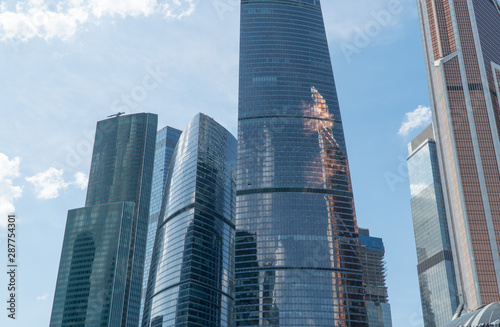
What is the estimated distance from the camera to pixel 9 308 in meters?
86.1

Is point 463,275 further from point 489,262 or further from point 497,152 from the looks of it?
point 497,152

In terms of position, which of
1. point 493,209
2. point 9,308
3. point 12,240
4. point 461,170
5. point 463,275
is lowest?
point 9,308

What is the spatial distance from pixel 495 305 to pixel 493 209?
3218 inches

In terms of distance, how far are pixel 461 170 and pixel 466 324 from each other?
9332cm

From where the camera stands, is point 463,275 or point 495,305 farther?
point 463,275

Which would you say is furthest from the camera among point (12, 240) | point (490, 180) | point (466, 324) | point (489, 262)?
point (490, 180)

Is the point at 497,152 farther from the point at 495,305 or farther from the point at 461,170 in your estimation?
the point at 495,305

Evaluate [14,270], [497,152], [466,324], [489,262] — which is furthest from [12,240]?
[497,152]

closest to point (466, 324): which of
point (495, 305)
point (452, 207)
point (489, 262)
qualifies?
point (495, 305)

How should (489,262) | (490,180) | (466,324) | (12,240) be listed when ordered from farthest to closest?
(490,180)
(489,262)
(466,324)
(12,240)

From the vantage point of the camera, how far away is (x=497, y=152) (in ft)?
654

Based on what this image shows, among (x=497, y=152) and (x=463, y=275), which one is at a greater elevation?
(x=497, y=152)

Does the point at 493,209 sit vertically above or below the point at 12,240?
above

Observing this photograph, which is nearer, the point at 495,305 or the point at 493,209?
the point at 495,305
